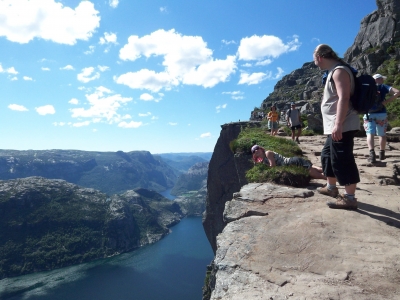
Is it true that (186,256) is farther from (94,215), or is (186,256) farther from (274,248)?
(274,248)

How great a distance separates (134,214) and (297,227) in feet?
675

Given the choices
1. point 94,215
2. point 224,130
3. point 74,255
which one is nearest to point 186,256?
point 74,255

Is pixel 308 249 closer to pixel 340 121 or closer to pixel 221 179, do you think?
pixel 340 121

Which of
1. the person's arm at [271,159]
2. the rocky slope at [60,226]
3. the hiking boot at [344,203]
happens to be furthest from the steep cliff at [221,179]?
the rocky slope at [60,226]

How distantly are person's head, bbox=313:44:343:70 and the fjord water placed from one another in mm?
97684

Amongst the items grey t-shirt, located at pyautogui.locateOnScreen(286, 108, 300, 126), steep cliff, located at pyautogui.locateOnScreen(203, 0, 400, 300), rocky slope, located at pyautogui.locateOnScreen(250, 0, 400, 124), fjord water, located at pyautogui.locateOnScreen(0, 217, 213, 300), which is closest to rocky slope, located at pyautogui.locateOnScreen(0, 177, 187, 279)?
fjord water, located at pyautogui.locateOnScreen(0, 217, 213, 300)

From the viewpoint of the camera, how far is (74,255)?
458ft

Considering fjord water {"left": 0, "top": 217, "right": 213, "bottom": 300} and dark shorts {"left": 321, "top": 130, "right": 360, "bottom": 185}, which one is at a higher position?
dark shorts {"left": 321, "top": 130, "right": 360, "bottom": 185}

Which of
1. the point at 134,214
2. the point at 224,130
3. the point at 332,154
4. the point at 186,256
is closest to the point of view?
the point at 332,154

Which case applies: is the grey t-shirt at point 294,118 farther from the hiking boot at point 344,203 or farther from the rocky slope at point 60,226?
the rocky slope at point 60,226

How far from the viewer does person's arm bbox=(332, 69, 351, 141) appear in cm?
454

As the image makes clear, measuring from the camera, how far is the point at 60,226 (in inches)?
6299

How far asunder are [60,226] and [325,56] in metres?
184

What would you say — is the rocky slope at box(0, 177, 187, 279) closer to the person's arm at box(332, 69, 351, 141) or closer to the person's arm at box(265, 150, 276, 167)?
the person's arm at box(265, 150, 276, 167)
